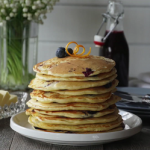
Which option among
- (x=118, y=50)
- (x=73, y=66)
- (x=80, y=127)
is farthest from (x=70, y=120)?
(x=118, y=50)

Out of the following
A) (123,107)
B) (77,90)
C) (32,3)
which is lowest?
(123,107)

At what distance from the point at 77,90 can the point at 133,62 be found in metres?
1.33

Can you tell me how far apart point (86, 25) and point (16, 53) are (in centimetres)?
57

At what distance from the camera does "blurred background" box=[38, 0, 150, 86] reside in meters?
2.01

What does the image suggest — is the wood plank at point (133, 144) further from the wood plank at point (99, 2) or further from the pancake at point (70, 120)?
the wood plank at point (99, 2)

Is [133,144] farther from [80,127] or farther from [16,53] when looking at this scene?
[16,53]

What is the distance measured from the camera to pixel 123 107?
1071 mm

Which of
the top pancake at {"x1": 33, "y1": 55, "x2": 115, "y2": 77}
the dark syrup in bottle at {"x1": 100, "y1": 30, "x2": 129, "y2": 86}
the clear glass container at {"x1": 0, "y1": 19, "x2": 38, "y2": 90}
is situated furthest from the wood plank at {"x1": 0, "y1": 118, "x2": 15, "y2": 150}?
the dark syrup in bottle at {"x1": 100, "y1": 30, "x2": 129, "y2": 86}

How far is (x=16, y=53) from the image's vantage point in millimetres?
1658

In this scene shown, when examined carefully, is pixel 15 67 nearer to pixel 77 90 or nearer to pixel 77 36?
pixel 77 36

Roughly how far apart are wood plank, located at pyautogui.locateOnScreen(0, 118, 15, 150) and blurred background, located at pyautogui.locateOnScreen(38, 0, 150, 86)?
3.35 ft

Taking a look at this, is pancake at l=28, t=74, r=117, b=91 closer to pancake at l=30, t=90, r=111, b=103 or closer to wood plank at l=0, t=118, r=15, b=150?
pancake at l=30, t=90, r=111, b=103

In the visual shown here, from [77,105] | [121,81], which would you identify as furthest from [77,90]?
[121,81]

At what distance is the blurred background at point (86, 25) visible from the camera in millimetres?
2008
